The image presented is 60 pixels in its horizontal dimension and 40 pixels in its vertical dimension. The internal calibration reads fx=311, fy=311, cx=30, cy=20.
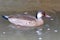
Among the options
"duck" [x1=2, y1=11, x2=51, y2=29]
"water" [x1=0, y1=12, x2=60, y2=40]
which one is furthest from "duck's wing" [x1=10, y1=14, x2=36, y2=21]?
"water" [x1=0, y1=12, x2=60, y2=40]

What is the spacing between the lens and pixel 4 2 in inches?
162

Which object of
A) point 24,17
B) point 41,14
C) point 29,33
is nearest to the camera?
point 29,33

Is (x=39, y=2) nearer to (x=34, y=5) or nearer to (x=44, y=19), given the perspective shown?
(x=34, y=5)

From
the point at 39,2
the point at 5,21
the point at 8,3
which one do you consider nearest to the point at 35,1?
the point at 39,2

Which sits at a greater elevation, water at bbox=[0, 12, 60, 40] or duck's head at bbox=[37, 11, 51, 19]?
duck's head at bbox=[37, 11, 51, 19]

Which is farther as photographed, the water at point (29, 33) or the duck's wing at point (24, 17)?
the duck's wing at point (24, 17)

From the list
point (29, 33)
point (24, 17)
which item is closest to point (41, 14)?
point (24, 17)

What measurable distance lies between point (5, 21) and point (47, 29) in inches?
21.2

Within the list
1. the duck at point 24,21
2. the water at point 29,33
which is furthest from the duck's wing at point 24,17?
the water at point 29,33

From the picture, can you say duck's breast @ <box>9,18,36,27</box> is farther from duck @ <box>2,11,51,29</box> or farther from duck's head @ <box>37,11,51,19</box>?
duck's head @ <box>37,11,51,19</box>

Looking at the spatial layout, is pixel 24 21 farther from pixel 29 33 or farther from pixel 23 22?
pixel 29 33

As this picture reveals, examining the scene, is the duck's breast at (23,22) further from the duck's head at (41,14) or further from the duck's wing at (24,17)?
the duck's head at (41,14)

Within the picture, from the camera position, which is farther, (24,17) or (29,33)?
(24,17)

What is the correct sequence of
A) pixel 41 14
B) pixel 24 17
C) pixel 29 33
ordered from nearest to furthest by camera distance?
pixel 29 33, pixel 24 17, pixel 41 14
